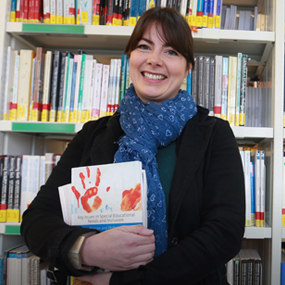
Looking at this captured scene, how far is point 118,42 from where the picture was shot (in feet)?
5.52

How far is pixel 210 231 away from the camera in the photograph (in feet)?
2.51

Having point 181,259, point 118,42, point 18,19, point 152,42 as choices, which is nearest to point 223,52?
point 118,42

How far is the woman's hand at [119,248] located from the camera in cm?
71

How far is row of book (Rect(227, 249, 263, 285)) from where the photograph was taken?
56.9 inches

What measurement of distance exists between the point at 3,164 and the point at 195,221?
1.08 meters

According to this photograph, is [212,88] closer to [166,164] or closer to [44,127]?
[166,164]

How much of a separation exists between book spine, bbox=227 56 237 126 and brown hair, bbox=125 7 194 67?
52 cm

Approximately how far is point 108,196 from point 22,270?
1.03 m

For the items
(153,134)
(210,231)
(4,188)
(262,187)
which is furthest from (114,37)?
(210,231)

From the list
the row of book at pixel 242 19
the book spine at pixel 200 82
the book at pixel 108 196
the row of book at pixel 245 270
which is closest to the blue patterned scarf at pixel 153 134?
the book at pixel 108 196

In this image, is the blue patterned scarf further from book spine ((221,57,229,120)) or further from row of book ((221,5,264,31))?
row of book ((221,5,264,31))

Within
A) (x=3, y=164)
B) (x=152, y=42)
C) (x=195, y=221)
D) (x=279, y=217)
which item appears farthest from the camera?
(x=3, y=164)

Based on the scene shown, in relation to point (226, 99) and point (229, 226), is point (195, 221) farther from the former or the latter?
point (226, 99)

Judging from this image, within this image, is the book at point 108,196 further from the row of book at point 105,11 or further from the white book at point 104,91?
the row of book at point 105,11
